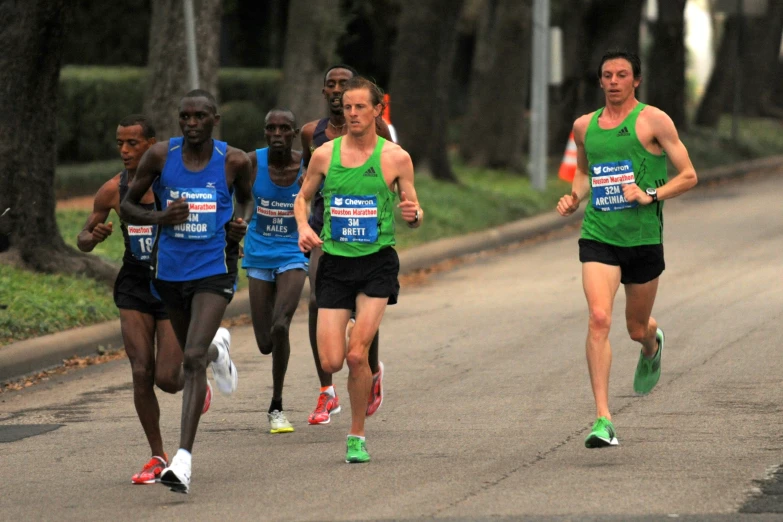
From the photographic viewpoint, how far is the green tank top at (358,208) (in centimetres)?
786

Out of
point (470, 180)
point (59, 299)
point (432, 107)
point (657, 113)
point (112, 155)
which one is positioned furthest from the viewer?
point (112, 155)

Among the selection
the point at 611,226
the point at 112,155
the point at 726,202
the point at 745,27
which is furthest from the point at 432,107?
the point at 745,27

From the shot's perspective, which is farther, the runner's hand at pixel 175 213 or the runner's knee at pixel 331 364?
the runner's knee at pixel 331 364

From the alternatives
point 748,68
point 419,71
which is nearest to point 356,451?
point 419,71

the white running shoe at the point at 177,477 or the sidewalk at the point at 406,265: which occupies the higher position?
the white running shoe at the point at 177,477

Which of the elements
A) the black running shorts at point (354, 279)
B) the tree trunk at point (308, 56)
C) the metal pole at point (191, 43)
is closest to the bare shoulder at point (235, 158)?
the black running shorts at point (354, 279)

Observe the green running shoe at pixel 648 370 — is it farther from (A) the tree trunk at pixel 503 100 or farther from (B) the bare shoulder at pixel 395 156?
(A) the tree trunk at pixel 503 100

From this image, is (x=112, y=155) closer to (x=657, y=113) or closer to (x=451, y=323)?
(x=451, y=323)

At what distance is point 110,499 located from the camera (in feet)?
23.9

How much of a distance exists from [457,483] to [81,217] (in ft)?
39.9

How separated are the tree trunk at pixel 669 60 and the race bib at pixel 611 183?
24182mm

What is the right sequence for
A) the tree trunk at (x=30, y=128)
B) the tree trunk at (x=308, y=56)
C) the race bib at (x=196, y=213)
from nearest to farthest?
1. the race bib at (x=196, y=213)
2. the tree trunk at (x=30, y=128)
3. the tree trunk at (x=308, y=56)

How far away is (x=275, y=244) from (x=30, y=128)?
17.5 ft

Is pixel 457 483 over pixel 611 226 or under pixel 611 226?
under
